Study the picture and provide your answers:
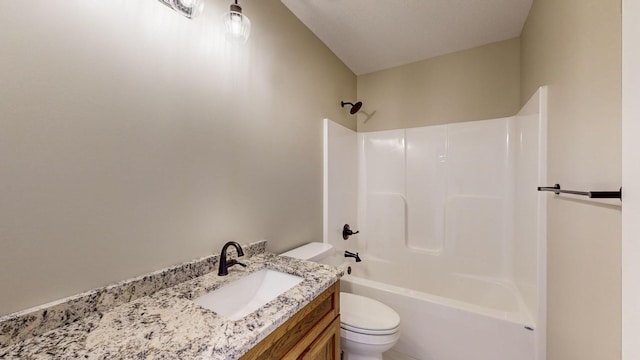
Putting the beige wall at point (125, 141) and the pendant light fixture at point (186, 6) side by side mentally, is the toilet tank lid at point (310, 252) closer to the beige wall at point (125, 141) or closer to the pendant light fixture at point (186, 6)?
the beige wall at point (125, 141)

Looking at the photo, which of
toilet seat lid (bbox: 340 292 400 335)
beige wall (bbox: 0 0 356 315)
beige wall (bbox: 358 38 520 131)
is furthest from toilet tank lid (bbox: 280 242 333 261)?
beige wall (bbox: 358 38 520 131)

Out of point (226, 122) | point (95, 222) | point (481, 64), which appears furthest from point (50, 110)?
point (481, 64)

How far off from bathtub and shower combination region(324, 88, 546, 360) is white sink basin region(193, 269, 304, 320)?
0.88 meters

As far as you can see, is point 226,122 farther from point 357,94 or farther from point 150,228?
point 357,94

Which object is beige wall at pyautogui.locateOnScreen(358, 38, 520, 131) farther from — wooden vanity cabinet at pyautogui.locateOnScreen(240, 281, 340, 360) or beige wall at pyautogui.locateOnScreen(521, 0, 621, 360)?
wooden vanity cabinet at pyautogui.locateOnScreen(240, 281, 340, 360)

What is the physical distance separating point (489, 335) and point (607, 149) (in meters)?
1.30

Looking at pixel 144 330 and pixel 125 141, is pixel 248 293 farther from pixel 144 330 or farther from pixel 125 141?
pixel 125 141

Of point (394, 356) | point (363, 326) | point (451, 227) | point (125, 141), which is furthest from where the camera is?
point (451, 227)

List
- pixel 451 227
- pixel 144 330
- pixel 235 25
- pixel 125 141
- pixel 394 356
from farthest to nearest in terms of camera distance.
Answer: pixel 451 227 < pixel 394 356 < pixel 235 25 < pixel 125 141 < pixel 144 330

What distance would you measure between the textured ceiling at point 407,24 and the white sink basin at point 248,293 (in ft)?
5.84

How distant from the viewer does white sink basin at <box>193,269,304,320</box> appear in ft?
3.29

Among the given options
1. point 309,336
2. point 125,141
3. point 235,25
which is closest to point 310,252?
point 309,336

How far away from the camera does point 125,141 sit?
85 centimetres

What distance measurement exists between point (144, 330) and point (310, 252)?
103 centimetres
